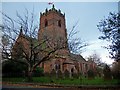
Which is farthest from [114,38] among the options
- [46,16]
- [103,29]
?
[46,16]

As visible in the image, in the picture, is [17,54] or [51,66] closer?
[17,54]

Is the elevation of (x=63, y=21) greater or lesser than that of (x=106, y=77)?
greater

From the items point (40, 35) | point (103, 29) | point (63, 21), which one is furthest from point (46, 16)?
point (103, 29)

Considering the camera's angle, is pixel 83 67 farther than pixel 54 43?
Yes

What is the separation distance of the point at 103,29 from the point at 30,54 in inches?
213

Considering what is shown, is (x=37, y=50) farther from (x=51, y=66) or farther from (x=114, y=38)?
(x=51, y=66)

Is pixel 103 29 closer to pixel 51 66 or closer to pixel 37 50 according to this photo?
pixel 37 50

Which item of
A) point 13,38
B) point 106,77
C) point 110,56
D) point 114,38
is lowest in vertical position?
point 106,77

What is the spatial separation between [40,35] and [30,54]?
129 centimetres

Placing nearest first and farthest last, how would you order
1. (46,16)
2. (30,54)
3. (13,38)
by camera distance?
(13,38), (30,54), (46,16)

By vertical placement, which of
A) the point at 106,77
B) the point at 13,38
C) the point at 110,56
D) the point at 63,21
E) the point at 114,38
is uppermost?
the point at 63,21

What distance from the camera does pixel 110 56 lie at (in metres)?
6.43

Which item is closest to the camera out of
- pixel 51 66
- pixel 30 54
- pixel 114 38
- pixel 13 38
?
pixel 114 38

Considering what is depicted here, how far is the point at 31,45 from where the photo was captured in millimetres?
10055
